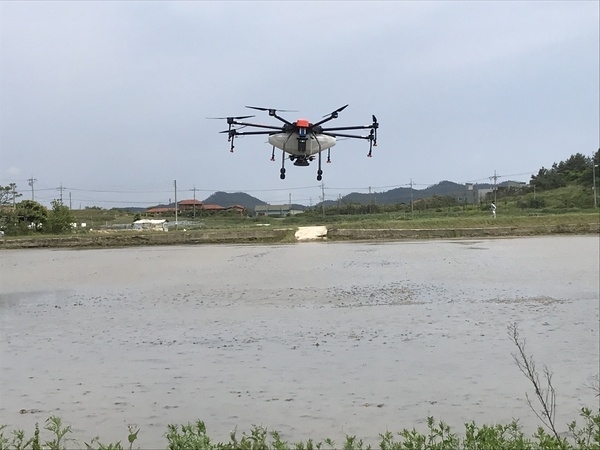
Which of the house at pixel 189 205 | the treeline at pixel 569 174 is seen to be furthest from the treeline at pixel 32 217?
the treeline at pixel 569 174

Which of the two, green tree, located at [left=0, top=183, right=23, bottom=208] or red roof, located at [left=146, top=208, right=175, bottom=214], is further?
red roof, located at [left=146, top=208, right=175, bottom=214]

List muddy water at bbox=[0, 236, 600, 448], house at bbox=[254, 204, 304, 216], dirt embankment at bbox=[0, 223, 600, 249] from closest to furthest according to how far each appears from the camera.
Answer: muddy water at bbox=[0, 236, 600, 448] < house at bbox=[254, 204, 304, 216] < dirt embankment at bbox=[0, 223, 600, 249]

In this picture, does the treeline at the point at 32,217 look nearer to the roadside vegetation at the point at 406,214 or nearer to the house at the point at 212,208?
→ the roadside vegetation at the point at 406,214

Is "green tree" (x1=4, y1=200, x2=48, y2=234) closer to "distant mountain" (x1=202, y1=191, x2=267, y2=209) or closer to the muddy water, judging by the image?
the muddy water

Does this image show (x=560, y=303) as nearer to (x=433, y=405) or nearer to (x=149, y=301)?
(x=433, y=405)

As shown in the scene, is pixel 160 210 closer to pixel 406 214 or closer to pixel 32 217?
pixel 32 217

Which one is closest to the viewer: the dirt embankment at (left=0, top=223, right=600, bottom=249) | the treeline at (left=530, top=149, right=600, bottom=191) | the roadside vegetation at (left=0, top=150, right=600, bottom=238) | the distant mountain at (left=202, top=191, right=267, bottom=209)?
the roadside vegetation at (left=0, top=150, right=600, bottom=238)

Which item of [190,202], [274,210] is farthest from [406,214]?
[190,202]

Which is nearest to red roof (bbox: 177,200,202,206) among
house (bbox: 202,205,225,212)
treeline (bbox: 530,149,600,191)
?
house (bbox: 202,205,225,212)
